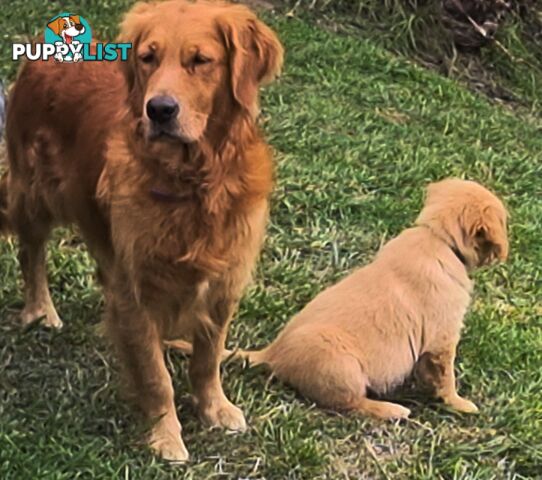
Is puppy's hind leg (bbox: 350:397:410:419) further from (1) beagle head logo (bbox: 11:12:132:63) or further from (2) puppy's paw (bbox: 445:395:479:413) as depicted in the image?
(1) beagle head logo (bbox: 11:12:132:63)

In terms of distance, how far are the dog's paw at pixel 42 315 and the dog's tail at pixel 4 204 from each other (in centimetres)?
39

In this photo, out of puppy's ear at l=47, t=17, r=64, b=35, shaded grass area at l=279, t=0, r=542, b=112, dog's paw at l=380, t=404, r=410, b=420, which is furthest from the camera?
shaded grass area at l=279, t=0, r=542, b=112

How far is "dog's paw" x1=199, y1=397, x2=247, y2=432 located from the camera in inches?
160

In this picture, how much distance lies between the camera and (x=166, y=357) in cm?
437

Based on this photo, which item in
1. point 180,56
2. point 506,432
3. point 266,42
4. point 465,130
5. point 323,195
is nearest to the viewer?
point 180,56

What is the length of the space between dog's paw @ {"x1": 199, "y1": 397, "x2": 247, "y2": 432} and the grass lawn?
4 cm

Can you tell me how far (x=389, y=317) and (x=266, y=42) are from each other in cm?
116

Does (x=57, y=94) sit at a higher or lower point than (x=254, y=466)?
higher

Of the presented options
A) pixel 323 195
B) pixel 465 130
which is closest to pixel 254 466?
pixel 323 195

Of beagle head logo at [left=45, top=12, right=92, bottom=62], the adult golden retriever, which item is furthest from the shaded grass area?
the adult golden retriever

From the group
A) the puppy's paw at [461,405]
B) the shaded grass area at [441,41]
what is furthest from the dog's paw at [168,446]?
the shaded grass area at [441,41]

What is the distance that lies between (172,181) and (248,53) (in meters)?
0.47

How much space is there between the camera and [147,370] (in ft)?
12.5

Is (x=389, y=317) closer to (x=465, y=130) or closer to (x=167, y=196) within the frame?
(x=167, y=196)
